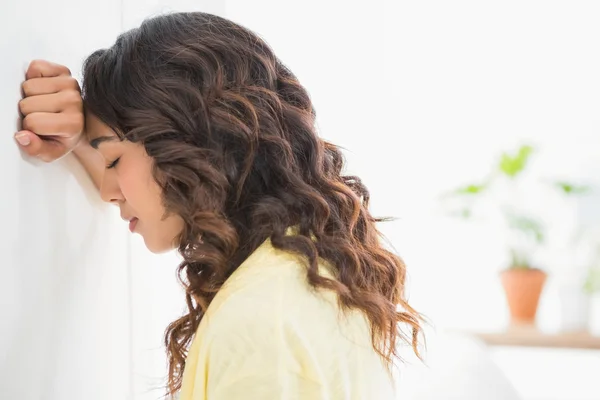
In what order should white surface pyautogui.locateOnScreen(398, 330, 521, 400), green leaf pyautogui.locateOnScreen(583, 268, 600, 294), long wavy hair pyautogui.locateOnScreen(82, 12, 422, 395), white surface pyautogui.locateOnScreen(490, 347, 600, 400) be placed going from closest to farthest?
long wavy hair pyautogui.locateOnScreen(82, 12, 422, 395), white surface pyautogui.locateOnScreen(398, 330, 521, 400), white surface pyautogui.locateOnScreen(490, 347, 600, 400), green leaf pyautogui.locateOnScreen(583, 268, 600, 294)

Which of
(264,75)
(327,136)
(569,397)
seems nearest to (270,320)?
(264,75)

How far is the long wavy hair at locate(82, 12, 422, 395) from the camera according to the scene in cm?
101

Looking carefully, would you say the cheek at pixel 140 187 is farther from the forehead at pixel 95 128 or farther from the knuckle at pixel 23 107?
the knuckle at pixel 23 107

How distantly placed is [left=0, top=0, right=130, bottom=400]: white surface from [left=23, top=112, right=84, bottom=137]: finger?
27 mm

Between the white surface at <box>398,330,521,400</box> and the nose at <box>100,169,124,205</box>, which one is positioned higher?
the nose at <box>100,169,124,205</box>

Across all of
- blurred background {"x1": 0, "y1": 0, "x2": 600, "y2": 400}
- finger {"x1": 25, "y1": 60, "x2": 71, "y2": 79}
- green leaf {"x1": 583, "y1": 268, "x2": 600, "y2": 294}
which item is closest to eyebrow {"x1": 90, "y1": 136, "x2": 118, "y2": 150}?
finger {"x1": 25, "y1": 60, "x2": 71, "y2": 79}

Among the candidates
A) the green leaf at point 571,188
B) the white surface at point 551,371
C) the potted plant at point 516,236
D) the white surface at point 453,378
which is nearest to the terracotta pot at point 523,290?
the potted plant at point 516,236

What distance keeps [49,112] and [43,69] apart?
2.2 inches

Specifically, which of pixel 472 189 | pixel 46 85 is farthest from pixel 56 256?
pixel 472 189

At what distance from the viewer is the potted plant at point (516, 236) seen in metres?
3.13

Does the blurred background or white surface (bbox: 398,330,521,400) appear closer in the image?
white surface (bbox: 398,330,521,400)

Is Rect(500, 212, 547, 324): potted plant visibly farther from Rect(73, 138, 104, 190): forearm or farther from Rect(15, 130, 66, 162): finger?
Rect(15, 130, 66, 162): finger

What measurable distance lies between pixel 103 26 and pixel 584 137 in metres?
2.58

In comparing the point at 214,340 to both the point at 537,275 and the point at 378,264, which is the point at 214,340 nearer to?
the point at 378,264
